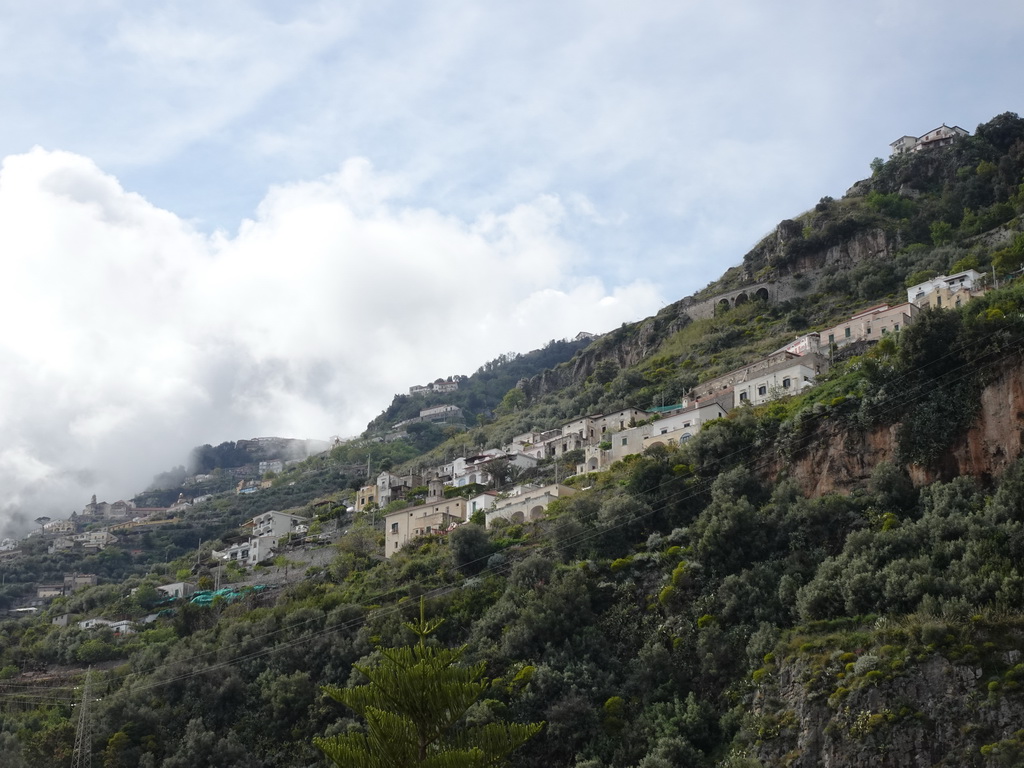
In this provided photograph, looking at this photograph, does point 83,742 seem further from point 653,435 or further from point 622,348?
point 622,348

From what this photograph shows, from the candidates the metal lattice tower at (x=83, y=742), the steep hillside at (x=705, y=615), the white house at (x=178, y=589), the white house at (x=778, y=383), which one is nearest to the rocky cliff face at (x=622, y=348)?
the white house at (x=778, y=383)

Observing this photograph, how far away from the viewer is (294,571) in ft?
232

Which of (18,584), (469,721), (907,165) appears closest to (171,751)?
(469,721)

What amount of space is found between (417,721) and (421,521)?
49002mm

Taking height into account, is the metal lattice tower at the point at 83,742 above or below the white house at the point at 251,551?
below

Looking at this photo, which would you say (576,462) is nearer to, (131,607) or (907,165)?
(131,607)

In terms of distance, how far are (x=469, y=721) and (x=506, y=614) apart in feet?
24.8

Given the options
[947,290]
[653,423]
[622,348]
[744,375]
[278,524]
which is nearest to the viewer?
[653,423]

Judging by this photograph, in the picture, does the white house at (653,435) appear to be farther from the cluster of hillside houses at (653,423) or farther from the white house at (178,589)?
the white house at (178,589)

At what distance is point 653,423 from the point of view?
221ft

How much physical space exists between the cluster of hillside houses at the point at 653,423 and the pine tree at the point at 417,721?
40082mm

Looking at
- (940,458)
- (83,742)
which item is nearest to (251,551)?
(83,742)

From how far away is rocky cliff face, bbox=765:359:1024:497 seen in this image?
4100 centimetres

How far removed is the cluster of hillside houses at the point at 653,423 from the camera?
64375 mm
